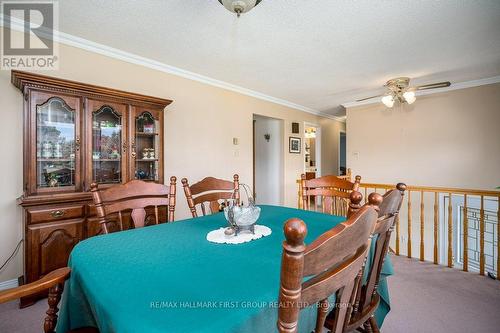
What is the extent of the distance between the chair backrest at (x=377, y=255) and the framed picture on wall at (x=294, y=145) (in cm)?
419

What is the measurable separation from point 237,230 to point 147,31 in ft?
6.93

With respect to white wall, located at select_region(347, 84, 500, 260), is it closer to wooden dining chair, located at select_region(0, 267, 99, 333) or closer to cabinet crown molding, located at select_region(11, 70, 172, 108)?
cabinet crown molding, located at select_region(11, 70, 172, 108)

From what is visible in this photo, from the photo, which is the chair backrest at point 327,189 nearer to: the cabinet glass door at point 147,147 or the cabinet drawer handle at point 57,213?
the cabinet glass door at point 147,147

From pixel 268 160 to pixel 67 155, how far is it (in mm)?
3915

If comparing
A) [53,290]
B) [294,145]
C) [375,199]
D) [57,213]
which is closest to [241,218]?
[375,199]

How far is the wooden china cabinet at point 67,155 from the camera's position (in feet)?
6.33

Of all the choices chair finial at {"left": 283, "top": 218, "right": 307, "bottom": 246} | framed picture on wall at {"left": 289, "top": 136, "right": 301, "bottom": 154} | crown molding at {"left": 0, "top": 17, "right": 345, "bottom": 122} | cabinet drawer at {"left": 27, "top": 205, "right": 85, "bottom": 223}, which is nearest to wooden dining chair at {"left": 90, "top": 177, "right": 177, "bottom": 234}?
cabinet drawer at {"left": 27, "top": 205, "right": 85, "bottom": 223}

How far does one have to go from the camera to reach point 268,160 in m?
5.50

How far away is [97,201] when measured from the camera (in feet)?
4.58

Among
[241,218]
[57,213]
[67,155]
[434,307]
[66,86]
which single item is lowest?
[434,307]

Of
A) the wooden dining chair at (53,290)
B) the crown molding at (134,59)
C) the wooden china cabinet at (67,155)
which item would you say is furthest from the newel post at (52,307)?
the crown molding at (134,59)

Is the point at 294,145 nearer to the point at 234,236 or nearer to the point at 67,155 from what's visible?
the point at 67,155

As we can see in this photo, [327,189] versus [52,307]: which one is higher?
[327,189]

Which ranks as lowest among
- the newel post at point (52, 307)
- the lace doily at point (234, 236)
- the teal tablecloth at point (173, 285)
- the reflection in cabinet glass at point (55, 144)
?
the newel post at point (52, 307)
